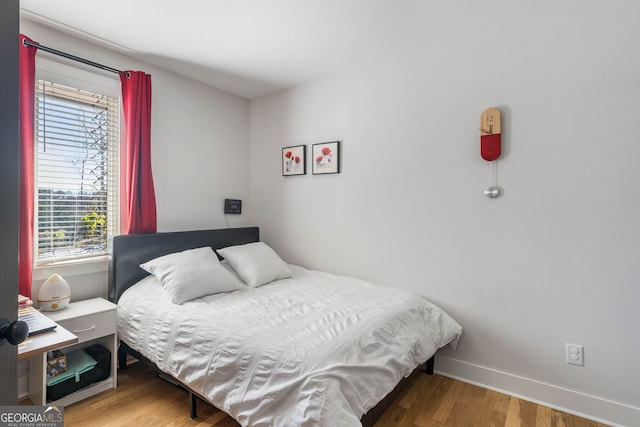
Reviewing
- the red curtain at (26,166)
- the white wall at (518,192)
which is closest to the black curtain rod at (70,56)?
the red curtain at (26,166)

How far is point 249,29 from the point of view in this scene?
2.19 m

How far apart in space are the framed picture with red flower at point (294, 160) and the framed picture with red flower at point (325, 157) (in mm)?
106

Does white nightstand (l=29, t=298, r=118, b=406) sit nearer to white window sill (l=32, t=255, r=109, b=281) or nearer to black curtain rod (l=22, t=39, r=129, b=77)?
white window sill (l=32, t=255, r=109, b=281)

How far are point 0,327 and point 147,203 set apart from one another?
2034 millimetres

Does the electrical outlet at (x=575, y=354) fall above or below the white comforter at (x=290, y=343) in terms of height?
below

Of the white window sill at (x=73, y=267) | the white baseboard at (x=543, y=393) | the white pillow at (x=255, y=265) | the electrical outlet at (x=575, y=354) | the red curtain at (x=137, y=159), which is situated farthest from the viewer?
the white pillow at (x=255, y=265)

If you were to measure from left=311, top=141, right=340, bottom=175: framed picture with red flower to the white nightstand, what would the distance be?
2.00 meters

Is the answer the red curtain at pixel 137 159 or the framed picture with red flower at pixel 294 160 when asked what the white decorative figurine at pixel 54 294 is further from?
the framed picture with red flower at pixel 294 160

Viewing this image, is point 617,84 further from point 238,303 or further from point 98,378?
point 98,378

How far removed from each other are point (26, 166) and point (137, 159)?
0.69m

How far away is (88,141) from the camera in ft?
7.86

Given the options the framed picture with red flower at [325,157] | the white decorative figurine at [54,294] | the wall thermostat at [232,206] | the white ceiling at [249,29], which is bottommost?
the white decorative figurine at [54,294]

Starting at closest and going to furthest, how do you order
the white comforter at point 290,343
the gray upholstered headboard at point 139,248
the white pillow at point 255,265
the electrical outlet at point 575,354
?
1. the white comforter at point 290,343
2. the electrical outlet at point 575,354
3. the gray upholstered headboard at point 139,248
4. the white pillow at point 255,265

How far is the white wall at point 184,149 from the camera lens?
7.73 ft
